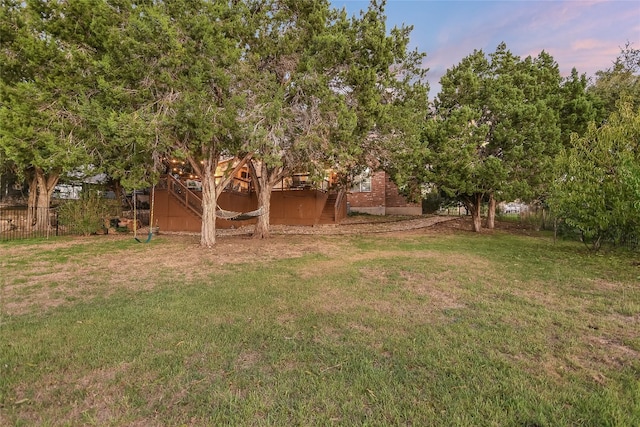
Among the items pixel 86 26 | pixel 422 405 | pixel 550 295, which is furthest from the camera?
pixel 86 26

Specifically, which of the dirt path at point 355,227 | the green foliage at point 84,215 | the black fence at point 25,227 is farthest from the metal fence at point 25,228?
the dirt path at point 355,227

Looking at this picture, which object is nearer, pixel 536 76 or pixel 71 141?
pixel 71 141

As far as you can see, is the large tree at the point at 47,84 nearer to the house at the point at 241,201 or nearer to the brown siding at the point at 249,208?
the house at the point at 241,201

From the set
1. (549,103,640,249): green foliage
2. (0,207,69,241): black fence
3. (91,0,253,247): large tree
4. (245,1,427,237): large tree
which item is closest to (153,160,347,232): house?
(0,207,69,241): black fence

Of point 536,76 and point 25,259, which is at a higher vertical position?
point 536,76

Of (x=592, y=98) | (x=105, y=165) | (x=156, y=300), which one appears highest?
(x=592, y=98)

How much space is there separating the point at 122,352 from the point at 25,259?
24.4 ft

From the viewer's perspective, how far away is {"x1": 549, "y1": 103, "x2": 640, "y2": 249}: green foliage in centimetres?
707

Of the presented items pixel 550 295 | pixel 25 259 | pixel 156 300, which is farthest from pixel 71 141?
pixel 550 295

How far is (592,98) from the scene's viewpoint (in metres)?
13.9

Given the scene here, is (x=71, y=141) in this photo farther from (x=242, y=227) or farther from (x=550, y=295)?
(x=550, y=295)

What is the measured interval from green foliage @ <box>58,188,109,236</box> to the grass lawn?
666 cm

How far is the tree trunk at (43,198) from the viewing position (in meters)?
13.9

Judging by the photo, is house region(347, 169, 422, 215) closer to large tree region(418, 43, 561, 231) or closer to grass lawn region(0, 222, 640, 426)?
large tree region(418, 43, 561, 231)
